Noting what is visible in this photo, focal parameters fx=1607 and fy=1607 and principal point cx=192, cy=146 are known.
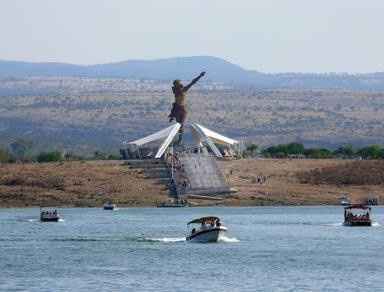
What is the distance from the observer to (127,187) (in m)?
138

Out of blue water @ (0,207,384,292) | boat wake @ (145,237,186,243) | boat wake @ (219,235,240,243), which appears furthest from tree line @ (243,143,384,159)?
boat wake @ (219,235,240,243)

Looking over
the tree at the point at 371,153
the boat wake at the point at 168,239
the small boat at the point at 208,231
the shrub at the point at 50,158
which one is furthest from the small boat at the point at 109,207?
the small boat at the point at 208,231

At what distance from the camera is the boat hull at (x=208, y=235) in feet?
286

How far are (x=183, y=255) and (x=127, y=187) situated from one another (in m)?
57.6

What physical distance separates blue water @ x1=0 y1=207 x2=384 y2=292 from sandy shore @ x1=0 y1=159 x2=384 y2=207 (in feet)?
62.1

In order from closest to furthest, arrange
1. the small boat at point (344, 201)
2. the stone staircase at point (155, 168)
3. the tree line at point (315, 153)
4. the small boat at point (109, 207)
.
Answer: the small boat at point (109, 207) → the small boat at point (344, 201) → the stone staircase at point (155, 168) → the tree line at point (315, 153)

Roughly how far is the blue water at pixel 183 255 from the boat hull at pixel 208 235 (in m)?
0.63

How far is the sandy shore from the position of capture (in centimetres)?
13638

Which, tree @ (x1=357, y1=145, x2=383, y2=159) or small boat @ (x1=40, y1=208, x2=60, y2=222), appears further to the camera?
tree @ (x1=357, y1=145, x2=383, y2=159)

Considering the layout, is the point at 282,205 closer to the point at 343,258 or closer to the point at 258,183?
the point at 258,183

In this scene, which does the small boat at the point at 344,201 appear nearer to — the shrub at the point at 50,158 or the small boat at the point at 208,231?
the shrub at the point at 50,158

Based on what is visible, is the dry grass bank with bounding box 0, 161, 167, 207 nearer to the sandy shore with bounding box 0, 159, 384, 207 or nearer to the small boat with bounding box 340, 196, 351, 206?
the sandy shore with bounding box 0, 159, 384, 207

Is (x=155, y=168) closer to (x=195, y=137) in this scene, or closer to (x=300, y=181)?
(x=195, y=137)

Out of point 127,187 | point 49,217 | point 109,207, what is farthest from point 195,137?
point 49,217
